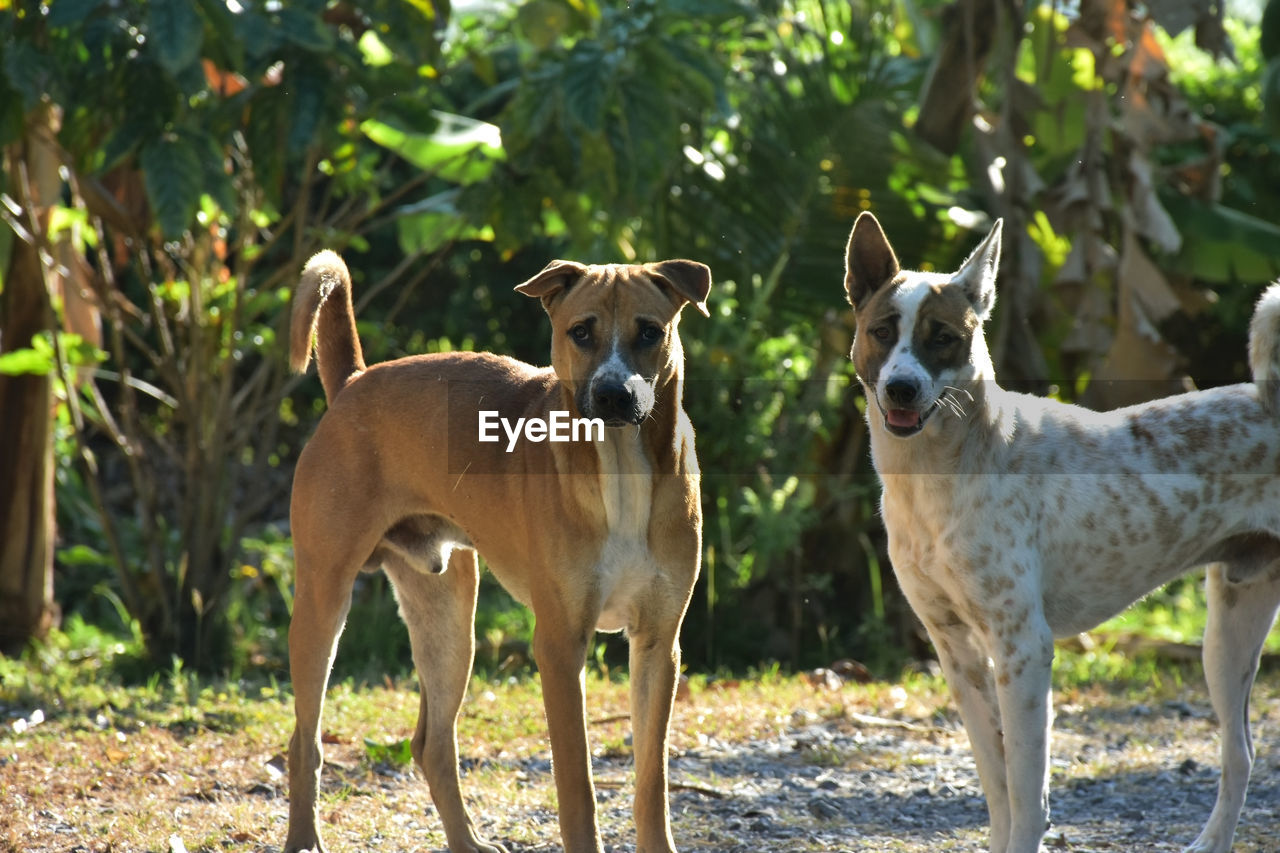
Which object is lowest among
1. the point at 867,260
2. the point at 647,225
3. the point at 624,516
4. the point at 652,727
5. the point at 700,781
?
the point at 700,781

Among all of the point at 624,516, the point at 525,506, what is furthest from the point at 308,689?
the point at 624,516

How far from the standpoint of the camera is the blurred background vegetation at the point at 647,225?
634cm

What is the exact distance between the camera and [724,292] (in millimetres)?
8195

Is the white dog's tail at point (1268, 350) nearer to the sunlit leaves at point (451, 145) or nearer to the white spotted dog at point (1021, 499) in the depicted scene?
the white spotted dog at point (1021, 499)

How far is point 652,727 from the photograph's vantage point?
13.6ft

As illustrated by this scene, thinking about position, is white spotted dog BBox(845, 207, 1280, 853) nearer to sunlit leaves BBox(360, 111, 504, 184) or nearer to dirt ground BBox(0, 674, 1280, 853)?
dirt ground BBox(0, 674, 1280, 853)

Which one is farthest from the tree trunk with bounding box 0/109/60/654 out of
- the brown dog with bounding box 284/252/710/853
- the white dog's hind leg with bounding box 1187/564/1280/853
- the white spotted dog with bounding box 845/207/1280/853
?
the white dog's hind leg with bounding box 1187/564/1280/853

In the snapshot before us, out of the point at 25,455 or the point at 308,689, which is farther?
the point at 25,455

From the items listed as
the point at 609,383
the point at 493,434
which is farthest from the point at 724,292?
the point at 609,383

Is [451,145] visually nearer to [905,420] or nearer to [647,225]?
[647,225]

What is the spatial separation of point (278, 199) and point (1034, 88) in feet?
14.4

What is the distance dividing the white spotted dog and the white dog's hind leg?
18 millimetres

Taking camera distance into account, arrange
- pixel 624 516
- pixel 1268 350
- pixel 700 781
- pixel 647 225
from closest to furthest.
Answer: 1. pixel 624 516
2. pixel 1268 350
3. pixel 700 781
4. pixel 647 225

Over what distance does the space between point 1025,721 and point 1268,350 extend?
4.61 feet
